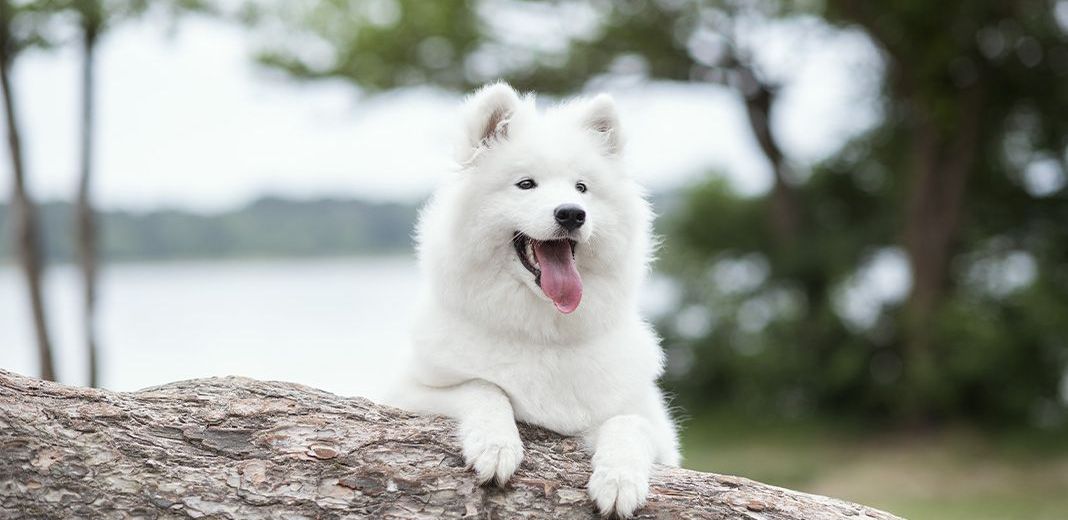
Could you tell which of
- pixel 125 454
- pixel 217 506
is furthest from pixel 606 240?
A: pixel 125 454

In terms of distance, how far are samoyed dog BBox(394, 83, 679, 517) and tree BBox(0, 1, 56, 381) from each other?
18.6ft

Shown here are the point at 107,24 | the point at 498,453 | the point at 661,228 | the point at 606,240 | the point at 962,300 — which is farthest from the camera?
the point at 661,228

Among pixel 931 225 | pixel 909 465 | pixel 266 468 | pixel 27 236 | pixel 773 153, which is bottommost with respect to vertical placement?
pixel 266 468

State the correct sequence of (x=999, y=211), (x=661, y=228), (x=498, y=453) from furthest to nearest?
(x=661, y=228), (x=999, y=211), (x=498, y=453)

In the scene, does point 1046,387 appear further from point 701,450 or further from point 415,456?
point 415,456

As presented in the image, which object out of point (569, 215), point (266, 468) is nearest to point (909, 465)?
point (569, 215)

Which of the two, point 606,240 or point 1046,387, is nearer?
point 606,240

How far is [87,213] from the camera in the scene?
8.84m

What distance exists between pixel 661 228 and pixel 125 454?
47.1 feet

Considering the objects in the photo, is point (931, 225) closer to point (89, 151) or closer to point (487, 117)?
point (89, 151)

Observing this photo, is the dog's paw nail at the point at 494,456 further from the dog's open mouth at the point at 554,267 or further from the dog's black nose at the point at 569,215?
the dog's black nose at the point at 569,215

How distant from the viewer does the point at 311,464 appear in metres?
3.79

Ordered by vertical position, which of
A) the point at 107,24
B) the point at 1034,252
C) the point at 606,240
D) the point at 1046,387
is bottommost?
the point at 606,240

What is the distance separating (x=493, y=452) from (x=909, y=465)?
10.8 meters
